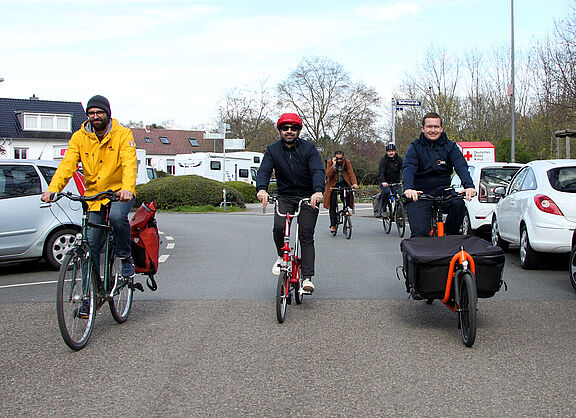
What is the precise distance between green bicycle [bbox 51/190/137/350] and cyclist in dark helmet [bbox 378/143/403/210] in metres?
9.26

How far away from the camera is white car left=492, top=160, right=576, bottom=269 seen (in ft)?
29.8

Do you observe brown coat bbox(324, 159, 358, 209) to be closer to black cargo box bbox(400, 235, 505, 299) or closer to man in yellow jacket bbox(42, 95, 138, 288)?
black cargo box bbox(400, 235, 505, 299)

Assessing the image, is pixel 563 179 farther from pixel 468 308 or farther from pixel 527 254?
pixel 468 308

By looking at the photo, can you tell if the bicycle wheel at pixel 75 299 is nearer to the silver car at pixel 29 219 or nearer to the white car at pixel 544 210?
the silver car at pixel 29 219

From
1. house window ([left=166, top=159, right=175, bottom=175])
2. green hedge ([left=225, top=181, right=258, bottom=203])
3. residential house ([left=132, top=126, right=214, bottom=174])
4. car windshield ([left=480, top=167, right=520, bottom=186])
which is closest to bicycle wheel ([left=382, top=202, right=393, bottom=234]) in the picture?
car windshield ([left=480, top=167, right=520, bottom=186])

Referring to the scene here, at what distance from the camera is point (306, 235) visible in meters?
6.86

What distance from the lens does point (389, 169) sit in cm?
1488

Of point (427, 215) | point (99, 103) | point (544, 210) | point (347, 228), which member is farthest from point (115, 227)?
point (347, 228)

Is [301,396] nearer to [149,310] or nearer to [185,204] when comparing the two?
[149,310]

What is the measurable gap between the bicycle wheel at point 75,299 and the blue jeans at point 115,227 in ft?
0.91

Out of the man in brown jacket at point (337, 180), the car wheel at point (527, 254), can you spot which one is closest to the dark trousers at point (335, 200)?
the man in brown jacket at point (337, 180)

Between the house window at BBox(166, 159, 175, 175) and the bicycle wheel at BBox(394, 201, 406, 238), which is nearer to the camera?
the bicycle wheel at BBox(394, 201, 406, 238)

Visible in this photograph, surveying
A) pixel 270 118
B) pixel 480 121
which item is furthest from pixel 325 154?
pixel 480 121

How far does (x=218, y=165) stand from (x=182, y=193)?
44.9 feet
